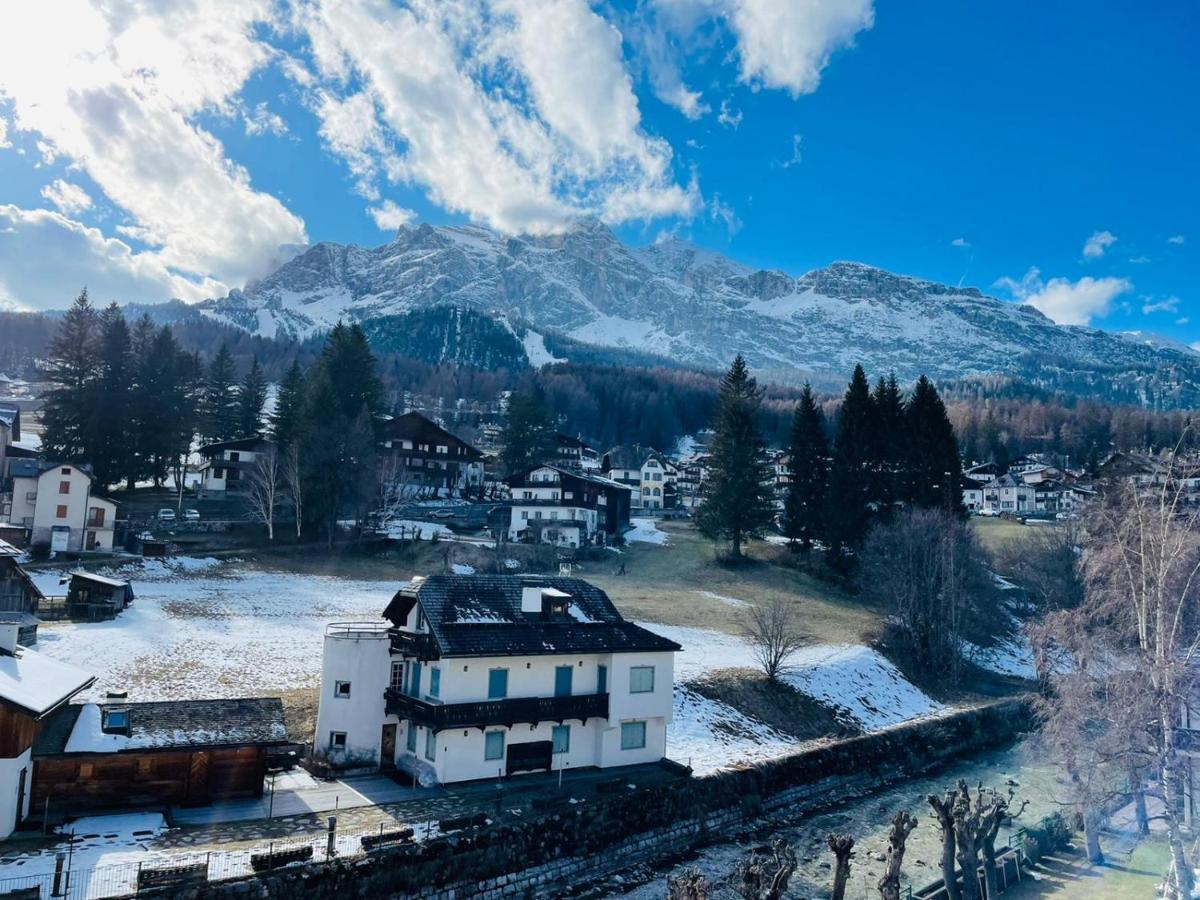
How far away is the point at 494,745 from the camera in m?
28.9

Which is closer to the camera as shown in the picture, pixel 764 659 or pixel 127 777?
pixel 127 777

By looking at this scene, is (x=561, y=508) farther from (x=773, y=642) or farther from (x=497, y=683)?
(x=497, y=683)

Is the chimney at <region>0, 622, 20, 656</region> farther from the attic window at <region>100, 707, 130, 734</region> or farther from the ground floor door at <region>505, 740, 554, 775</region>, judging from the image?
the ground floor door at <region>505, 740, 554, 775</region>

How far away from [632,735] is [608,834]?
6.23 meters

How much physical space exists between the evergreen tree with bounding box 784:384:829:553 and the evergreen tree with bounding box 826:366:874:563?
1303 mm

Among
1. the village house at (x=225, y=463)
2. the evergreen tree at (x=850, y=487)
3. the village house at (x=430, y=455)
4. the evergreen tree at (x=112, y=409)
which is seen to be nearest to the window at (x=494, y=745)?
the evergreen tree at (x=850, y=487)

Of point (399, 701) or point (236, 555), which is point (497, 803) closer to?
point (399, 701)

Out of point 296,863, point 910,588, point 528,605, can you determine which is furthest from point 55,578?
point 910,588

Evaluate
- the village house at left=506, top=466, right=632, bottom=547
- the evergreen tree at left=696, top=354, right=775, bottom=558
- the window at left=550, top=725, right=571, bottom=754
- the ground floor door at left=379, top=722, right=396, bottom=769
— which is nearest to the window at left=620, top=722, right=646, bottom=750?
the window at left=550, top=725, right=571, bottom=754

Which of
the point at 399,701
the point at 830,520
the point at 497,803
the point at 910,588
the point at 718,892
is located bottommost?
the point at 718,892

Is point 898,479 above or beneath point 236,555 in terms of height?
above

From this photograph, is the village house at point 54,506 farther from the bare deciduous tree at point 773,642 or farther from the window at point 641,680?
the bare deciduous tree at point 773,642

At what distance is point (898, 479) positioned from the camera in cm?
7006

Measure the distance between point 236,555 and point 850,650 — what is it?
44037 millimetres
